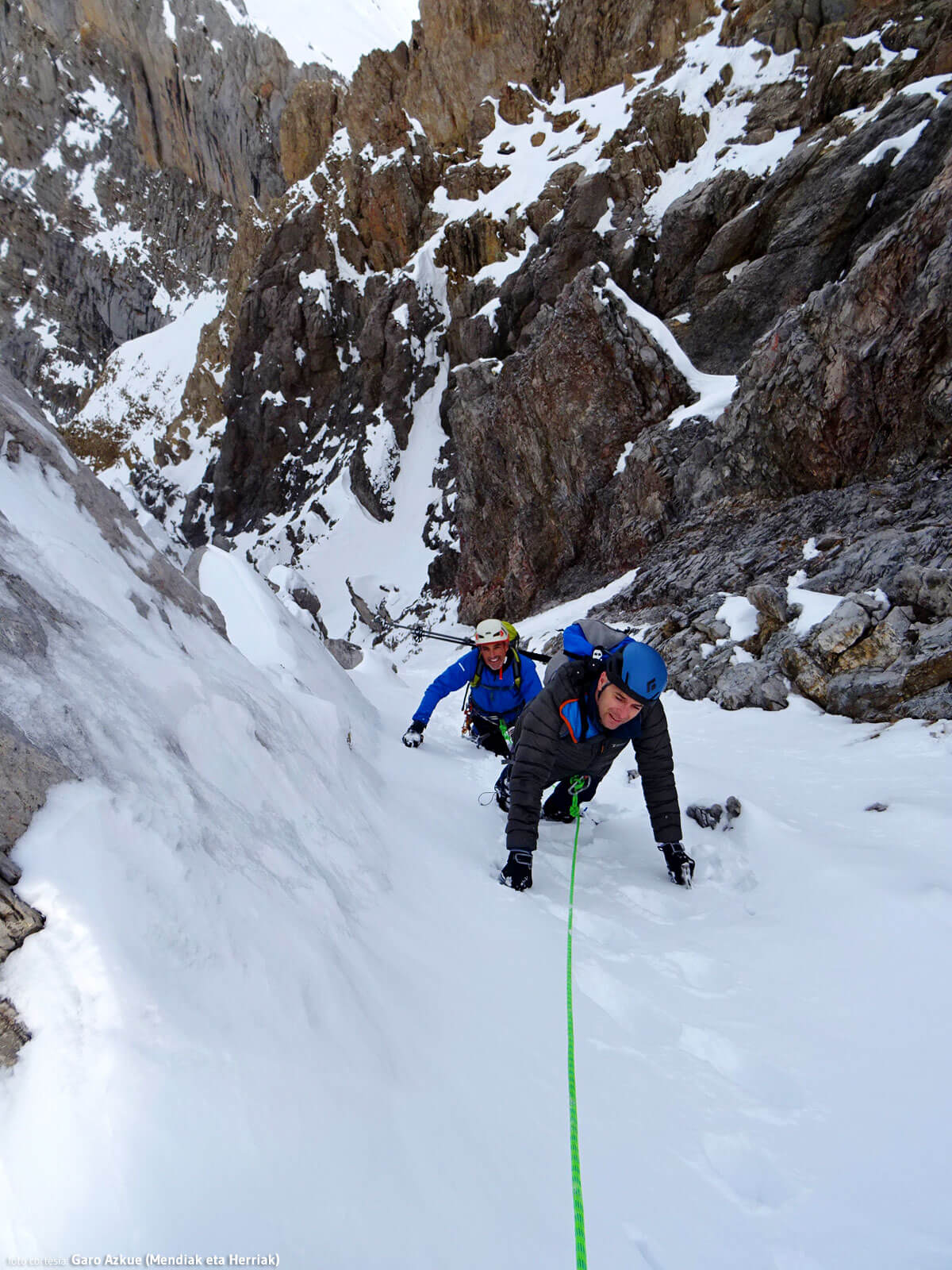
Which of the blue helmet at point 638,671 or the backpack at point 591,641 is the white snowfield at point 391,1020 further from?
the backpack at point 591,641

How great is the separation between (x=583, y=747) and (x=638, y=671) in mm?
689

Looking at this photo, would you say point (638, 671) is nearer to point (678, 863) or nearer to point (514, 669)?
point (678, 863)

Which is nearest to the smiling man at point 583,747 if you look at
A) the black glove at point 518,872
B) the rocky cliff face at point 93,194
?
the black glove at point 518,872

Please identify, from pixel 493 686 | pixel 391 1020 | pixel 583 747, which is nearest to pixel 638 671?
pixel 583 747

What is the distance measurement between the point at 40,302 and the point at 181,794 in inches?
3373

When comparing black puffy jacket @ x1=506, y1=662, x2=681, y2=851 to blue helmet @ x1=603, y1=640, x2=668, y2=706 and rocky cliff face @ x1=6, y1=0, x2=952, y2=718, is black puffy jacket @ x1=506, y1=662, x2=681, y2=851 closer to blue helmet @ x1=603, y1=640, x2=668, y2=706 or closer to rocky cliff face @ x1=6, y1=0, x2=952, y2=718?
blue helmet @ x1=603, y1=640, x2=668, y2=706

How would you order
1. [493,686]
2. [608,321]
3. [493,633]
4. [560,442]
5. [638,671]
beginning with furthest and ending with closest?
[560,442] < [608,321] < [493,686] < [493,633] < [638,671]

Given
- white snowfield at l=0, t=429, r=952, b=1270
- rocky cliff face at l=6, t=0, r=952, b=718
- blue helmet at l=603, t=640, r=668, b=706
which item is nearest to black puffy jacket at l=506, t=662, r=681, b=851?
blue helmet at l=603, t=640, r=668, b=706

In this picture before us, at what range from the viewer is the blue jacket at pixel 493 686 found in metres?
5.91

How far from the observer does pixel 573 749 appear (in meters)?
3.73

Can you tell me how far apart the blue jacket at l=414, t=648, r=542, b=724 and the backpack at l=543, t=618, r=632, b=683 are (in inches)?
84.5

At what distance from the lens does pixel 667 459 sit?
61.0 ft

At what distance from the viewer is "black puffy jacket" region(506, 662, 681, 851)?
3619 mm

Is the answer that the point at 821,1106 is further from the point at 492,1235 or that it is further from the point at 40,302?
the point at 40,302
